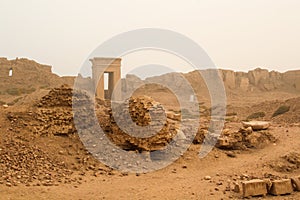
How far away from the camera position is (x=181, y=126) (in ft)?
34.6

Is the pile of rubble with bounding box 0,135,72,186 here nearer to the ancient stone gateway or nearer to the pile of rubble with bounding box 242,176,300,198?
the pile of rubble with bounding box 242,176,300,198

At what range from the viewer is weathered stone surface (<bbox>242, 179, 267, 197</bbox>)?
5.74m

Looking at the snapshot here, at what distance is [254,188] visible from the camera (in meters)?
5.77

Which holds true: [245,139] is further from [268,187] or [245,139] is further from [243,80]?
[243,80]

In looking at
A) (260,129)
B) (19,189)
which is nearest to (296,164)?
(260,129)

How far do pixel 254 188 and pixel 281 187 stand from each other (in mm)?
527

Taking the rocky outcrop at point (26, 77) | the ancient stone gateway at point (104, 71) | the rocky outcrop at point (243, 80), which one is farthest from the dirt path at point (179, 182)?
the rocky outcrop at point (243, 80)

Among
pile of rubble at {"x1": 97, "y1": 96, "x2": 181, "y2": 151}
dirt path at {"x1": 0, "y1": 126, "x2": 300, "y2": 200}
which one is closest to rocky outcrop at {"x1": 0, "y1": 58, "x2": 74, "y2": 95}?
pile of rubble at {"x1": 97, "y1": 96, "x2": 181, "y2": 151}

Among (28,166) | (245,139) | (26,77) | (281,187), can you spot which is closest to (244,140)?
(245,139)

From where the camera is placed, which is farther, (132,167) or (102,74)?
(102,74)

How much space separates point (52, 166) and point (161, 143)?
8.93ft

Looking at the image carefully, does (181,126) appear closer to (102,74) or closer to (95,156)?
(95,156)

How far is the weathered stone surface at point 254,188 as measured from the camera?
574 cm

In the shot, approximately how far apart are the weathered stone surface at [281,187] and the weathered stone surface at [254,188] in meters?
0.16
